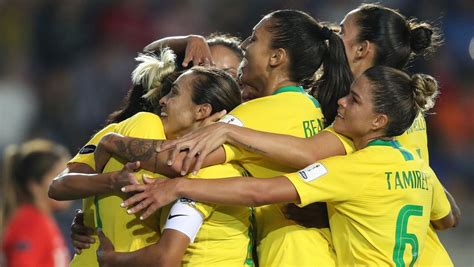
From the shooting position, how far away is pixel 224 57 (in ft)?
16.0

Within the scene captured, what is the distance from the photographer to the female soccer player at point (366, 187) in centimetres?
362

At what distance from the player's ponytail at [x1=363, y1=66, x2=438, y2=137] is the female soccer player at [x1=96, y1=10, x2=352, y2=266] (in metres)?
0.32

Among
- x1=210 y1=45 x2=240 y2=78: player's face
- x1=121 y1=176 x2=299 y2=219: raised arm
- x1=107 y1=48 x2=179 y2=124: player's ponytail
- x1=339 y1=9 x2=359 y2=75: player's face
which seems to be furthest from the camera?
x1=210 y1=45 x2=240 y2=78: player's face

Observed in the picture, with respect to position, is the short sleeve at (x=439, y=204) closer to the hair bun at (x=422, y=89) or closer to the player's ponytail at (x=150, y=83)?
the hair bun at (x=422, y=89)

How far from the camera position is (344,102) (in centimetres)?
380

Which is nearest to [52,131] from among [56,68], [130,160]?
[56,68]

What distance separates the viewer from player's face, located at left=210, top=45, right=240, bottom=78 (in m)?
4.84

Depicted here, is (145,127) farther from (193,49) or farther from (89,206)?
(193,49)

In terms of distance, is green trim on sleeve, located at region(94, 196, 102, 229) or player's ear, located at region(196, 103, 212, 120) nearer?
player's ear, located at region(196, 103, 212, 120)

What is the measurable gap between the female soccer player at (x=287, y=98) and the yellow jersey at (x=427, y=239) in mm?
396

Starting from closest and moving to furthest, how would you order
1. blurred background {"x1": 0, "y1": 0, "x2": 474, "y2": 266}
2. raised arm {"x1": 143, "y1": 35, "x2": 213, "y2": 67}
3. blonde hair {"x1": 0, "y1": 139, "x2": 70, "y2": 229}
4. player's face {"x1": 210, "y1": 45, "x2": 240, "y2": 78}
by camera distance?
raised arm {"x1": 143, "y1": 35, "x2": 213, "y2": 67} → player's face {"x1": 210, "y1": 45, "x2": 240, "y2": 78} → blonde hair {"x1": 0, "y1": 139, "x2": 70, "y2": 229} → blurred background {"x1": 0, "y1": 0, "x2": 474, "y2": 266}

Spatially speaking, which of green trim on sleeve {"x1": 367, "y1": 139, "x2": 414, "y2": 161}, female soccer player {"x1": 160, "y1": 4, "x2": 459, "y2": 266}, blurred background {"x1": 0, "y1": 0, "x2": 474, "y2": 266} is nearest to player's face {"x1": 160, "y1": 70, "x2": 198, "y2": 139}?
green trim on sleeve {"x1": 367, "y1": 139, "x2": 414, "y2": 161}

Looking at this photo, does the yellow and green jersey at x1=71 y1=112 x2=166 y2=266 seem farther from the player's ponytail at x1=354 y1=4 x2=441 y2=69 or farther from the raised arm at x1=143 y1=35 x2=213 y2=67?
the player's ponytail at x1=354 y1=4 x2=441 y2=69

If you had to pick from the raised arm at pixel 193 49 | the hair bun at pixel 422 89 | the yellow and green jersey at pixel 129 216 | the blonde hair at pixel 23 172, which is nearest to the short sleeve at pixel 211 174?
the yellow and green jersey at pixel 129 216
